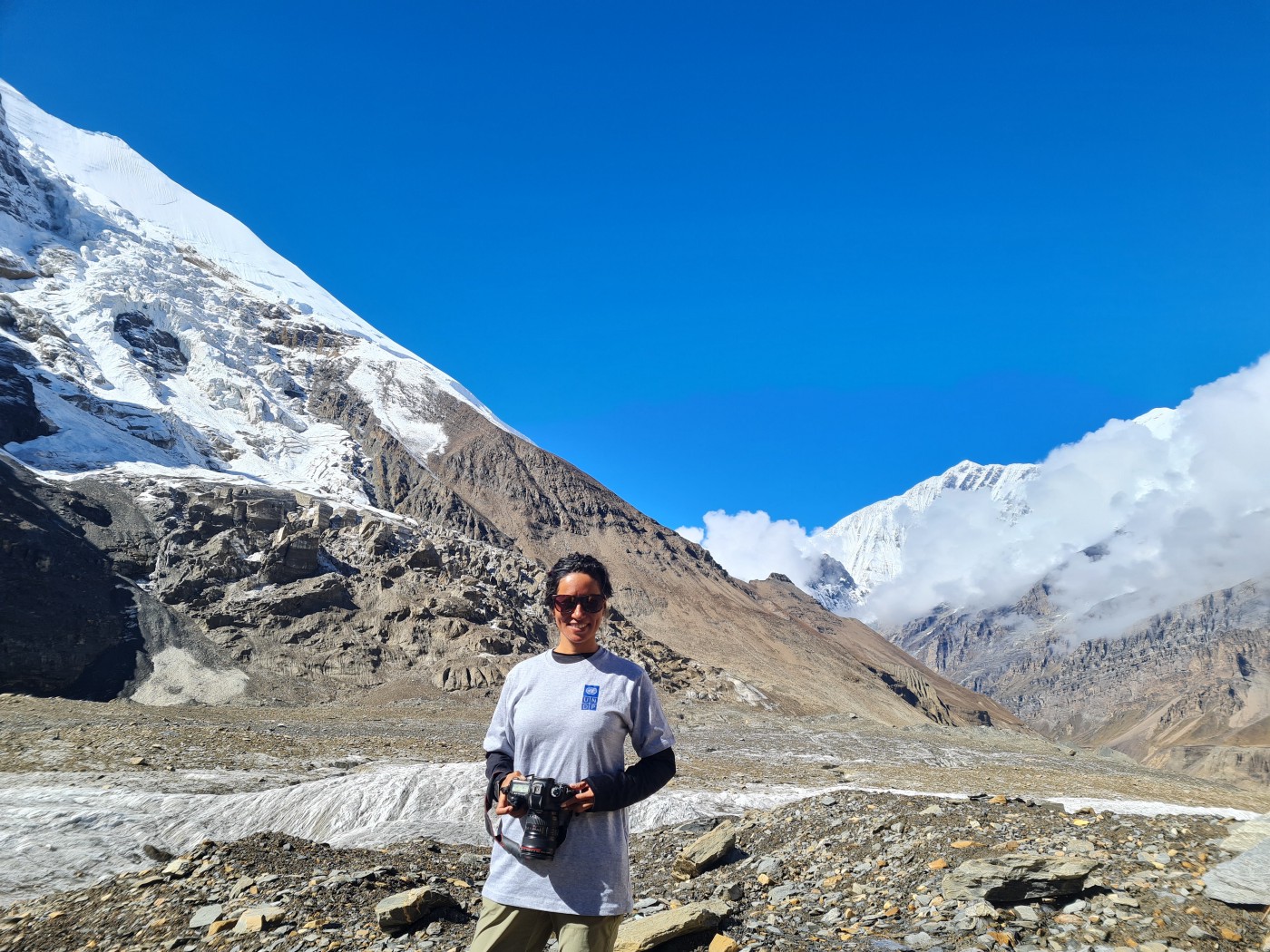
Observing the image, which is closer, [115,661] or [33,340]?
[115,661]

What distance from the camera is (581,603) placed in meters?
3.70

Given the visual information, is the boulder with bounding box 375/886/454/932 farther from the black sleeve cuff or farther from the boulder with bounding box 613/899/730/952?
the black sleeve cuff

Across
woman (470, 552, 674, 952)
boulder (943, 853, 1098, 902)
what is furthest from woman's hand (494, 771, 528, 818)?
boulder (943, 853, 1098, 902)

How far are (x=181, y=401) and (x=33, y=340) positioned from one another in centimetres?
1449

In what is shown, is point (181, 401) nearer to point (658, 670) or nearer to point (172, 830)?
point (658, 670)

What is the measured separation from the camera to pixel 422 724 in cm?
3988

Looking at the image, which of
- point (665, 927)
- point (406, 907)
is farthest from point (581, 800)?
point (406, 907)

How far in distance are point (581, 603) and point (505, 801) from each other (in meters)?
0.90

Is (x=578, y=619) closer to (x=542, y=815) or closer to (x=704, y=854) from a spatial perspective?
(x=542, y=815)

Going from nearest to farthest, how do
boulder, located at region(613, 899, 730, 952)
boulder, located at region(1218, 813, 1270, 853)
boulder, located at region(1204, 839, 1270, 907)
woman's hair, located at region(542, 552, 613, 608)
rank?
woman's hair, located at region(542, 552, 613, 608), boulder, located at region(613, 899, 730, 952), boulder, located at region(1204, 839, 1270, 907), boulder, located at region(1218, 813, 1270, 853)

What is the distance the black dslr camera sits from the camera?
325 centimetres

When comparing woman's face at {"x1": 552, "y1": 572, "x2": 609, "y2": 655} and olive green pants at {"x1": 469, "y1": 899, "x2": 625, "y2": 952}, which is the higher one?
woman's face at {"x1": 552, "y1": 572, "x2": 609, "y2": 655}

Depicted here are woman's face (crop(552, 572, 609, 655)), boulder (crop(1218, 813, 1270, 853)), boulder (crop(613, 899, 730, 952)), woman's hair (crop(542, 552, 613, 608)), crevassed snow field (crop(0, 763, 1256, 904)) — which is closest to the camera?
woman's face (crop(552, 572, 609, 655))

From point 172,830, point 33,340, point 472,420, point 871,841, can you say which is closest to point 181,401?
point 33,340
